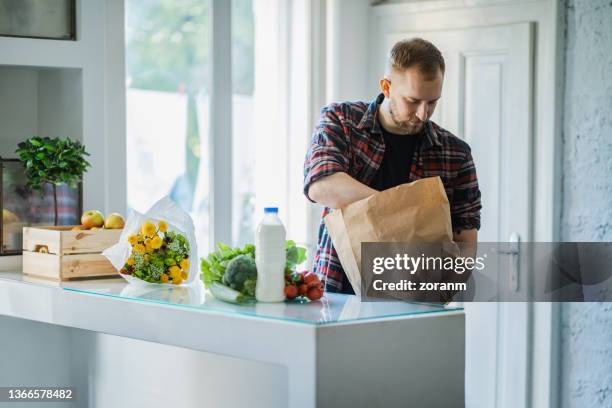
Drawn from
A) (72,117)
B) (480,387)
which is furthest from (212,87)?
(480,387)

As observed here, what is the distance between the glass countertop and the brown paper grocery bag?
147 millimetres

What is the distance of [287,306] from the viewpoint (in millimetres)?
1931

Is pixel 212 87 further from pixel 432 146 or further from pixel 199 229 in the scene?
pixel 199 229

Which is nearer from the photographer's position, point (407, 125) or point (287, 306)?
point (287, 306)

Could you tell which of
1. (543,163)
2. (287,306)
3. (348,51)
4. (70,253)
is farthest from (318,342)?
(348,51)

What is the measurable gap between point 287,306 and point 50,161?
1.12 meters

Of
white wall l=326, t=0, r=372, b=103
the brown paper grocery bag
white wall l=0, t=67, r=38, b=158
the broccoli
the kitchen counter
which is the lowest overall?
the kitchen counter

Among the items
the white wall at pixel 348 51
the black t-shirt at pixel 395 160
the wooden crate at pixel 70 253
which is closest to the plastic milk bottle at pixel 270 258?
the black t-shirt at pixel 395 160

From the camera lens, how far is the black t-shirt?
7.72 feet

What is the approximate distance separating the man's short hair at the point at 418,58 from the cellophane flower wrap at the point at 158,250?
70 cm

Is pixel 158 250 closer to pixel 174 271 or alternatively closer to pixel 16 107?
pixel 174 271

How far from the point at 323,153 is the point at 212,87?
153 cm

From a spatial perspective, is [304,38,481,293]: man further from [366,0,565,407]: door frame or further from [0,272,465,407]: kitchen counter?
[366,0,565,407]: door frame

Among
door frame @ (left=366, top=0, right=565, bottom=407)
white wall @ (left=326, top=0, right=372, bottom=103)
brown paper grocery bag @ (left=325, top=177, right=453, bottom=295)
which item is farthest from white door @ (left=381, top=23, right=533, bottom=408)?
brown paper grocery bag @ (left=325, top=177, right=453, bottom=295)
